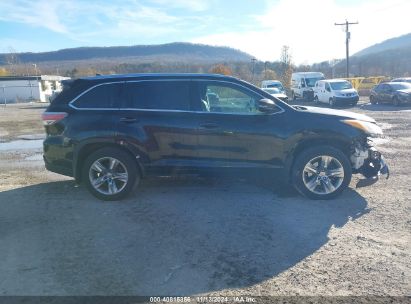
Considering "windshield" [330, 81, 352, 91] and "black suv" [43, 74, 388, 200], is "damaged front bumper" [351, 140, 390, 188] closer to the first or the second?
"black suv" [43, 74, 388, 200]

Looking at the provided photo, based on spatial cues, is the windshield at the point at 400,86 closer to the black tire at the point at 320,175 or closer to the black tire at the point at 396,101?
the black tire at the point at 396,101

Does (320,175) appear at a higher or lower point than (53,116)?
lower

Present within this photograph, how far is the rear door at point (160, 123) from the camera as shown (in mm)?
5504

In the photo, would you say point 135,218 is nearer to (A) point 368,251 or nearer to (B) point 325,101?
(A) point 368,251

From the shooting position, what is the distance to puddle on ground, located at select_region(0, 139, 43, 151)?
11365 mm

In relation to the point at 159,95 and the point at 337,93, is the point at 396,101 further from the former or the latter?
the point at 159,95

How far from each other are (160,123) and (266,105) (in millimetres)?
1528

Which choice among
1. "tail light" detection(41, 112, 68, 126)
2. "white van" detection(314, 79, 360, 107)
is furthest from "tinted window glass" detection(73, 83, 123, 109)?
"white van" detection(314, 79, 360, 107)

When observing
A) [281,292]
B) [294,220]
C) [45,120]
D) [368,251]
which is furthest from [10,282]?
[368,251]

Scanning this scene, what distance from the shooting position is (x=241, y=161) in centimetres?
554

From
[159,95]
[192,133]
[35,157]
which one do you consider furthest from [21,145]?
[192,133]

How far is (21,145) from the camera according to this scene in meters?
12.0

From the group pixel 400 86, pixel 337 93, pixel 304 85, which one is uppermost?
pixel 304 85

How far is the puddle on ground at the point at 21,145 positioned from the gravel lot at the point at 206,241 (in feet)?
17.4
